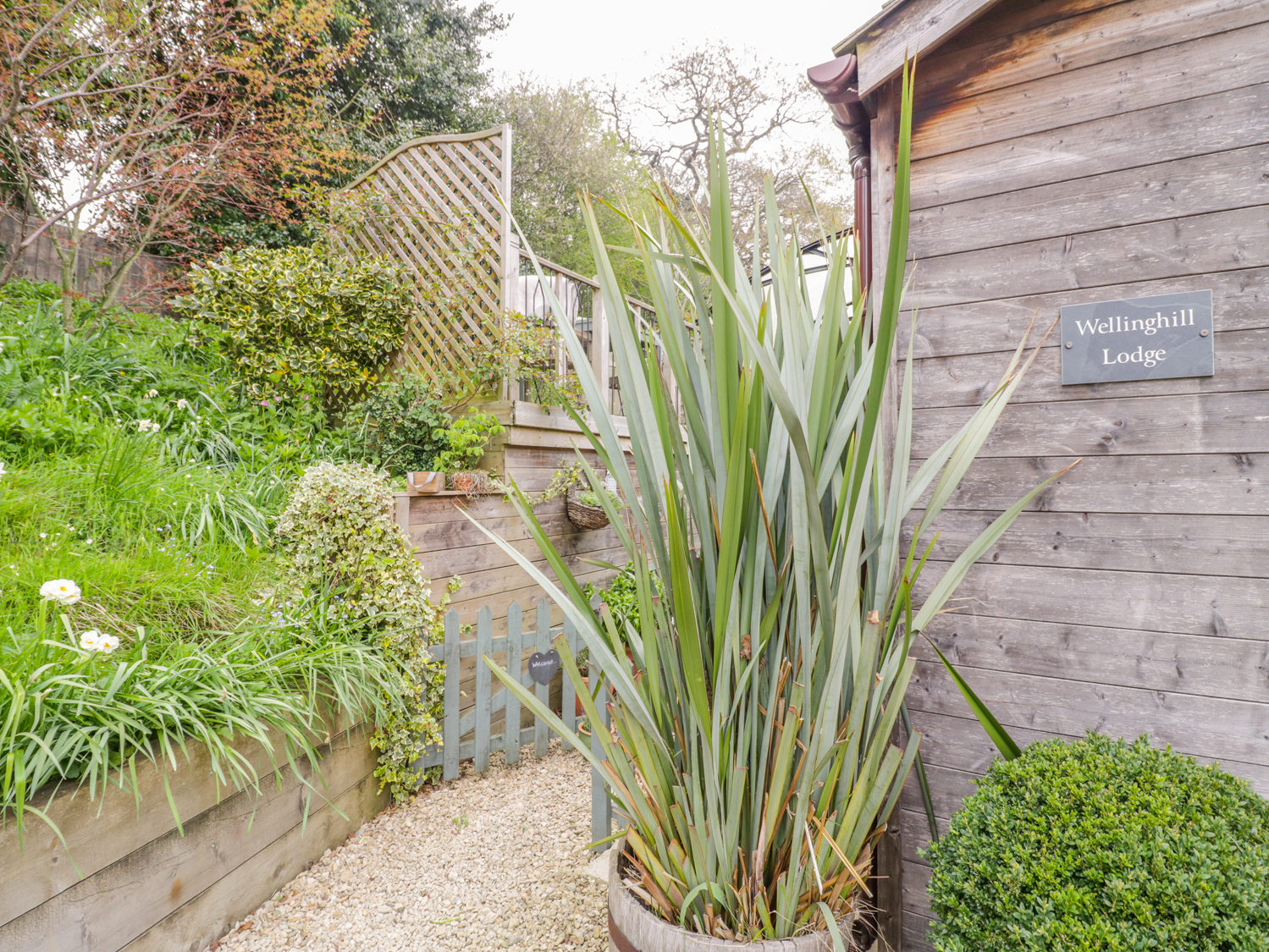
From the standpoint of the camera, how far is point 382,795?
2154 millimetres

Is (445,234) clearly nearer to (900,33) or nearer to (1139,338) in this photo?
(900,33)

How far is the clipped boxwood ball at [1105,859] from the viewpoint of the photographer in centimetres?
88

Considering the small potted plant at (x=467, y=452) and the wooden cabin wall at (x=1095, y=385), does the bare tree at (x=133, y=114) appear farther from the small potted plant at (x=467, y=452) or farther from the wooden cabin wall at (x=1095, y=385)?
the wooden cabin wall at (x=1095, y=385)

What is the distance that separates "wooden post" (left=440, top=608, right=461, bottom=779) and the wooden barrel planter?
143cm

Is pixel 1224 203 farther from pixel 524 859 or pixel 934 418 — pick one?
pixel 524 859

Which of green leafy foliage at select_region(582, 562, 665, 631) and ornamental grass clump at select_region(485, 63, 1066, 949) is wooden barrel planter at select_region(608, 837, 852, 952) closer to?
ornamental grass clump at select_region(485, 63, 1066, 949)

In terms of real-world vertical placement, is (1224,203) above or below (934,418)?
above

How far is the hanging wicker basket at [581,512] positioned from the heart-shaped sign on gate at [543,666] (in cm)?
111

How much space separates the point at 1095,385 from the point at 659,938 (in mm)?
Result: 1418

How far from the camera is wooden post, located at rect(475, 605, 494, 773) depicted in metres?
2.41

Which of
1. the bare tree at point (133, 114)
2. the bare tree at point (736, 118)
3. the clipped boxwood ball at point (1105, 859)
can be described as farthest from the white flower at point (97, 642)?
the bare tree at point (736, 118)

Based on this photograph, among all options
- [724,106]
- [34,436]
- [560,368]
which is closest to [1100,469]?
[560,368]

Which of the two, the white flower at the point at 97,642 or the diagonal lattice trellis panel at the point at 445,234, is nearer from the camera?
the white flower at the point at 97,642

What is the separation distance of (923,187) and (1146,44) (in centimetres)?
49
